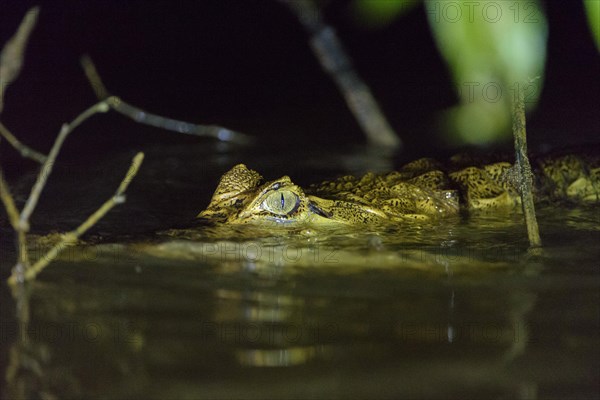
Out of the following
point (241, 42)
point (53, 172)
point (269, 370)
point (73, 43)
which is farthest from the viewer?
point (241, 42)

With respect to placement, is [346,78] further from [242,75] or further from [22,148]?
[242,75]

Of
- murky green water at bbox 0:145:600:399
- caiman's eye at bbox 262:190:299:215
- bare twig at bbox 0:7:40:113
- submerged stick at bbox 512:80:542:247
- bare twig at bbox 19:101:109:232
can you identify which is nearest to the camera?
murky green water at bbox 0:145:600:399

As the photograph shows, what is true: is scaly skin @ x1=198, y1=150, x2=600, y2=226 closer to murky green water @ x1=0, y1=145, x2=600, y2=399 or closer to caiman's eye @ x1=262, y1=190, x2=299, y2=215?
caiman's eye @ x1=262, y1=190, x2=299, y2=215

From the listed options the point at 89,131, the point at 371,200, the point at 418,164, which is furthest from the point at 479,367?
the point at 89,131

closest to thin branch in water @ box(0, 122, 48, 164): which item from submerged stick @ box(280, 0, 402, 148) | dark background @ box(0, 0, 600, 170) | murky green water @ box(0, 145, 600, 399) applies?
murky green water @ box(0, 145, 600, 399)

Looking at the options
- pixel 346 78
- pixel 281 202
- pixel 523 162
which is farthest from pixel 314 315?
pixel 346 78

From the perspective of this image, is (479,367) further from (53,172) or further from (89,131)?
(89,131)
